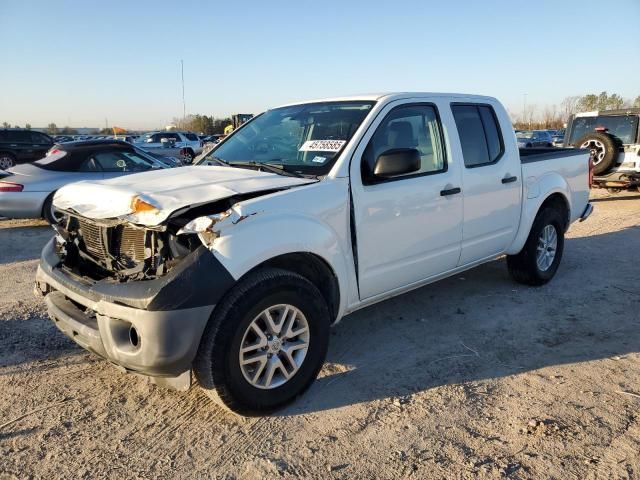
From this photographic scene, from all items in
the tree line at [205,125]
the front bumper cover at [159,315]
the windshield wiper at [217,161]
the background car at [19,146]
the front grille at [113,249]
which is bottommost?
the front bumper cover at [159,315]

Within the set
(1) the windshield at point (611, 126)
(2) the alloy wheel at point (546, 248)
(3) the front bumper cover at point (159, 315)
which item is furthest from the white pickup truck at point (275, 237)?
(1) the windshield at point (611, 126)

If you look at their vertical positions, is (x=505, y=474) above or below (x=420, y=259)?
below

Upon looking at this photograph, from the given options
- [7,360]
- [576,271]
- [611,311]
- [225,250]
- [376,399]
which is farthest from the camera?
[576,271]

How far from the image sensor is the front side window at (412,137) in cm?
377

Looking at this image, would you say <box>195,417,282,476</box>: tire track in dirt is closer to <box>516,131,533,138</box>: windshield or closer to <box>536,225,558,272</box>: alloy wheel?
<box>536,225,558,272</box>: alloy wheel

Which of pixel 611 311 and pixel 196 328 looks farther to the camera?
pixel 611 311

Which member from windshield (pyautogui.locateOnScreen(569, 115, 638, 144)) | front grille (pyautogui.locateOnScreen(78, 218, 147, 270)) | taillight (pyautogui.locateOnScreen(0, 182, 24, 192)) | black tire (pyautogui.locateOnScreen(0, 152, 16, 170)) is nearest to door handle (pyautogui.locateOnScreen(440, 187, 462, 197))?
front grille (pyautogui.locateOnScreen(78, 218, 147, 270))

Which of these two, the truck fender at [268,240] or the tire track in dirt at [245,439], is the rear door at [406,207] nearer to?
the truck fender at [268,240]

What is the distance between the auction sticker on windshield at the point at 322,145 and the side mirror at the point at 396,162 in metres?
0.30

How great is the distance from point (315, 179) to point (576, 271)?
4.19 metres

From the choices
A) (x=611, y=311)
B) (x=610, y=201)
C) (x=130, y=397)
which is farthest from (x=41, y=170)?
(x=610, y=201)

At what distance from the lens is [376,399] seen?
11.0 feet

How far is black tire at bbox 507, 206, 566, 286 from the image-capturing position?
5379 millimetres

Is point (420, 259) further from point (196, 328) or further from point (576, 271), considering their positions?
point (576, 271)
